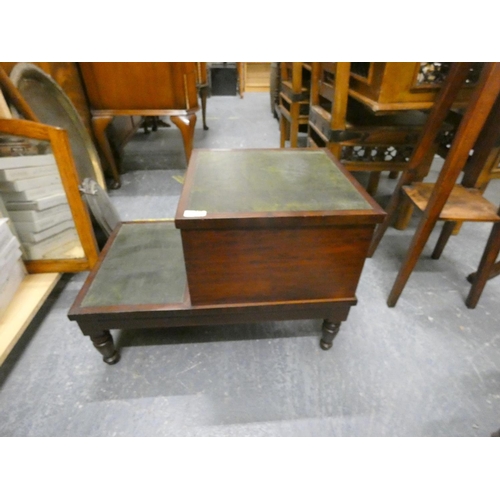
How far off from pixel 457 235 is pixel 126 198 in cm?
186

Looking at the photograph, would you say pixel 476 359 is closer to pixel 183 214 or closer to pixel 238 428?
pixel 238 428

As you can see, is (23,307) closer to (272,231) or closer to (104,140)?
(272,231)

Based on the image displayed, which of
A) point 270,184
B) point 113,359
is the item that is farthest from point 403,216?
point 113,359

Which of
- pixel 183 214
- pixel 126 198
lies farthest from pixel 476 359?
pixel 126 198

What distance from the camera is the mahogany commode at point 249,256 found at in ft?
2.37

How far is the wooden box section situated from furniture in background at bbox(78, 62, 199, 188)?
991 millimetres

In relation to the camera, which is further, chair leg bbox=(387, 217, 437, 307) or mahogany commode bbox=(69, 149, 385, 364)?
chair leg bbox=(387, 217, 437, 307)

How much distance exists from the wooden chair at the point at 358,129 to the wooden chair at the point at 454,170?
19cm

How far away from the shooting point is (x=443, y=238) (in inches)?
53.9

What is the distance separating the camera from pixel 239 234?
0.73 metres

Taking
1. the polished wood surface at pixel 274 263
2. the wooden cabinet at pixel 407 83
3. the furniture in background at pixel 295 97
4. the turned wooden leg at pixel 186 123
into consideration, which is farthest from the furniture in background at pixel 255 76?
the polished wood surface at pixel 274 263

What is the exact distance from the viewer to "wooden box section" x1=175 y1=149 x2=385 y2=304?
0.71m

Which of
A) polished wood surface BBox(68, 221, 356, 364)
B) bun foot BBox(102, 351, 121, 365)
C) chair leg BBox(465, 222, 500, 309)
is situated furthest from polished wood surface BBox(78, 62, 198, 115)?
chair leg BBox(465, 222, 500, 309)

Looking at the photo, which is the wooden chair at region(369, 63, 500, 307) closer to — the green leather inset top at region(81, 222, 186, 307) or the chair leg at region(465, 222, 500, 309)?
the chair leg at region(465, 222, 500, 309)
